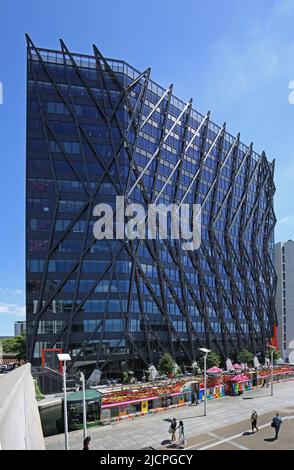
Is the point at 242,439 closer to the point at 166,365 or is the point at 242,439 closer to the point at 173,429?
the point at 173,429

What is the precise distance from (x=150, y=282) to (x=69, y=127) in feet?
101

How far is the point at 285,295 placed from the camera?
112062mm

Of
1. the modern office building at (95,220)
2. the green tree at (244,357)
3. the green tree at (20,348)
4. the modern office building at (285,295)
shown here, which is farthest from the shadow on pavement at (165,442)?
the modern office building at (285,295)

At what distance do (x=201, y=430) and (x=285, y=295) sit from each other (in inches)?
3618

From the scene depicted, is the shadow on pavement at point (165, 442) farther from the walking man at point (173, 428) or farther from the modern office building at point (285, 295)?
the modern office building at point (285, 295)

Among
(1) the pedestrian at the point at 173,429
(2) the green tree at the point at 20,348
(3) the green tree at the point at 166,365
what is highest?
(1) the pedestrian at the point at 173,429

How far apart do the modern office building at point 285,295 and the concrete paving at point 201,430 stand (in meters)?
76.3

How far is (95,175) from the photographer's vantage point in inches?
2591

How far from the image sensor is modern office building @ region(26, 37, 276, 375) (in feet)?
204

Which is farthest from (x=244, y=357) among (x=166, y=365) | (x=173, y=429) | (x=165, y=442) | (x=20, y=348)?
(x=173, y=429)

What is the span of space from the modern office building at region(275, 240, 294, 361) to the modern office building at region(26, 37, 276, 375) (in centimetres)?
3540

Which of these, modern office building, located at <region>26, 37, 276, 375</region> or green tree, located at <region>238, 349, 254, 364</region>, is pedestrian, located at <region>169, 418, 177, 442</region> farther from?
green tree, located at <region>238, 349, 254, 364</region>

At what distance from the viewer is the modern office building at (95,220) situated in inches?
2443

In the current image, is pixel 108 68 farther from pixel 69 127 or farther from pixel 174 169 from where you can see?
pixel 174 169
